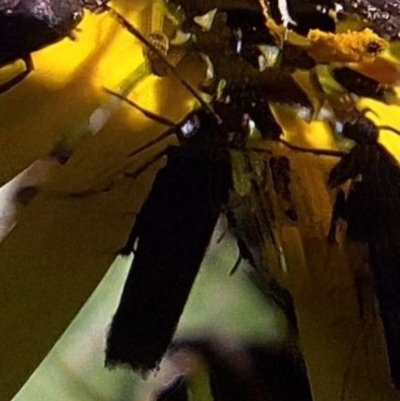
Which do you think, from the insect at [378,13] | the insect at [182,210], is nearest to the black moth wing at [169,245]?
the insect at [182,210]

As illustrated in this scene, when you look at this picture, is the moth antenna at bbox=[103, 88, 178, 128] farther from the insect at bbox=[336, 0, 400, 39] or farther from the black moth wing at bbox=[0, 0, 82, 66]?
the insect at bbox=[336, 0, 400, 39]

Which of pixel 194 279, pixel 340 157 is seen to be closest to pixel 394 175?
pixel 340 157

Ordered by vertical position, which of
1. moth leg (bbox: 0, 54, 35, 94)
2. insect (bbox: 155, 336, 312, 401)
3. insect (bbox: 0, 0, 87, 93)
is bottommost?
insect (bbox: 155, 336, 312, 401)

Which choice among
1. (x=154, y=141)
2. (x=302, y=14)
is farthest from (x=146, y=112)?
(x=302, y=14)

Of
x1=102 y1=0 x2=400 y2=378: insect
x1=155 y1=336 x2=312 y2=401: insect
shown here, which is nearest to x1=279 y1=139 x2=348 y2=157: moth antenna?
x1=102 y1=0 x2=400 y2=378: insect

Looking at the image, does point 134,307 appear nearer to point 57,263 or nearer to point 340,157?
point 57,263

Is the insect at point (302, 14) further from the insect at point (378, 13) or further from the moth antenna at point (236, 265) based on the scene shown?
the moth antenna at point (236, 265)

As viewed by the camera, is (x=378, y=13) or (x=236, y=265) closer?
(x=236, y=265)

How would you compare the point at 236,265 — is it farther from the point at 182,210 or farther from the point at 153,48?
the point at 153,48
